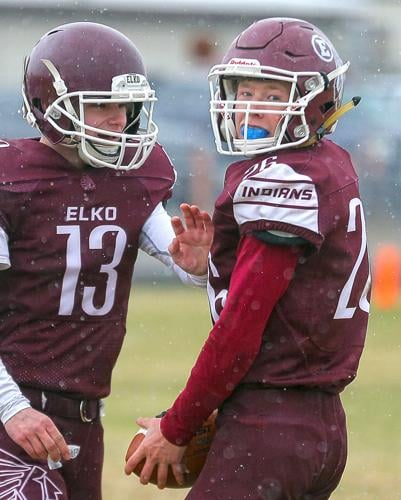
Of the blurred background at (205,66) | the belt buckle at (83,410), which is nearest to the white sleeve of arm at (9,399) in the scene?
the belt buckle at (83,410)

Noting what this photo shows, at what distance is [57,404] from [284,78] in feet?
4.05

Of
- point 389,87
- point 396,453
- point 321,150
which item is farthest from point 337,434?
point 389,87

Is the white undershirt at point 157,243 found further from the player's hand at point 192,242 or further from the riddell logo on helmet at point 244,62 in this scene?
the riddell logo on helmet at point 244,62

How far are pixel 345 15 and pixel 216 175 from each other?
22.6 feet

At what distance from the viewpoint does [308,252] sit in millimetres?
3719

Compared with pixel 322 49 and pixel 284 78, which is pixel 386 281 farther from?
pixel 284 78

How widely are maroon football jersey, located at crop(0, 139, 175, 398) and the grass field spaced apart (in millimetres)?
2280

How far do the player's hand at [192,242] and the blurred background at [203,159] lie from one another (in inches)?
99.2

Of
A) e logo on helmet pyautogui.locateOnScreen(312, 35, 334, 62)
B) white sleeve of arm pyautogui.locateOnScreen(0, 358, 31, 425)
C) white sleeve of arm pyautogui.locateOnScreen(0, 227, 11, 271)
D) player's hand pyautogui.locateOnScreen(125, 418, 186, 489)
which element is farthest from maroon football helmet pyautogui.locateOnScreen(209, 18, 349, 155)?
white sleeve of arm pyautogui.locateOnScreen(0, 358, 31, 425)

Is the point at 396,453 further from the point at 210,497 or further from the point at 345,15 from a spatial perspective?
the point at 345,15

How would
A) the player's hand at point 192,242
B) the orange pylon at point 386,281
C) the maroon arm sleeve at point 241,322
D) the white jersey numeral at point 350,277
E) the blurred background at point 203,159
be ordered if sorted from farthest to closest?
the orange pylon at point 386,281
the blurred background at point 203,159
the player's hand at point 192,242
the white jersey numeral at point 350,277
the maroon arm sleeve at point 241,322

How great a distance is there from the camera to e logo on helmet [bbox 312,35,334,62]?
3.92 metres

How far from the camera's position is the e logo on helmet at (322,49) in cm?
392

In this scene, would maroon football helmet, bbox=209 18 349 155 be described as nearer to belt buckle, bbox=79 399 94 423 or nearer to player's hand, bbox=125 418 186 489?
player's hand, bbox=125 418 186 489
